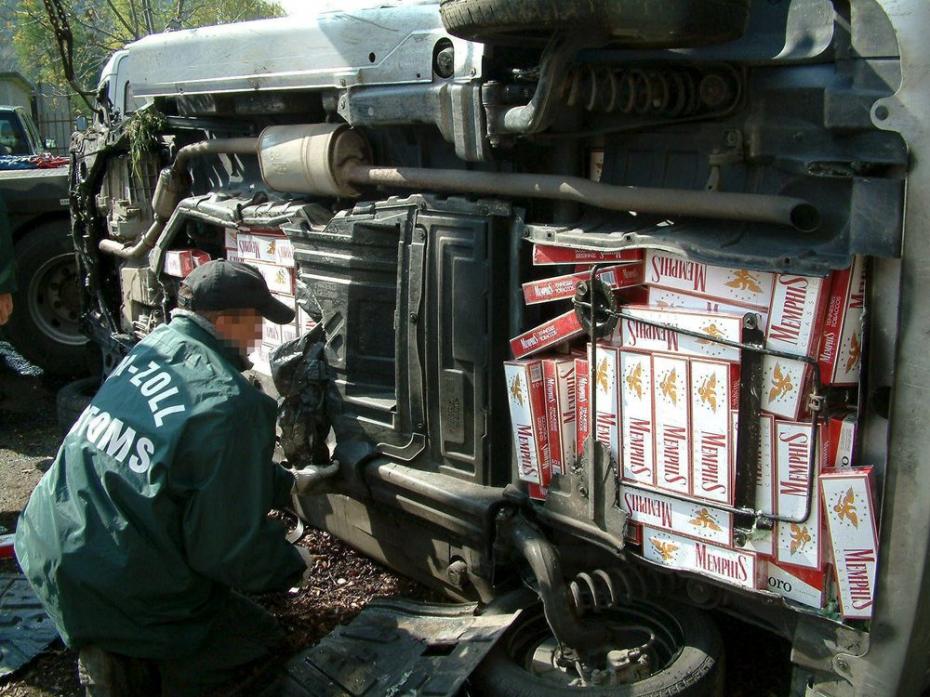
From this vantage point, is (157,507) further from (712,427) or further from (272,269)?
(272,269)

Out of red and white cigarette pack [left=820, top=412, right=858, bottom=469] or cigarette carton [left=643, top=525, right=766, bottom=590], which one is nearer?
red and white cigarette pack [left=820, top=412, right=858, bottom=469]

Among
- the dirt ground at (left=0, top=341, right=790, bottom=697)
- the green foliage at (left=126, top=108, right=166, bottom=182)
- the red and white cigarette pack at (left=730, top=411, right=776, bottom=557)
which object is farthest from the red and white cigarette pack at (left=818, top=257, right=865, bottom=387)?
the green foliage at (left=126, top=108, right=166, bottom=182)

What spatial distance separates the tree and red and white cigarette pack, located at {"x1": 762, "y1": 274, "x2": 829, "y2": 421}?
17.4 m

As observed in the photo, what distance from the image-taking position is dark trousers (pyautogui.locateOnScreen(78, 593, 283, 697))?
3115 mm

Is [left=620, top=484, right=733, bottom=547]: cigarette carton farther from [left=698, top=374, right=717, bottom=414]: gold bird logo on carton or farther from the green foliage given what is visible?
the green foliage

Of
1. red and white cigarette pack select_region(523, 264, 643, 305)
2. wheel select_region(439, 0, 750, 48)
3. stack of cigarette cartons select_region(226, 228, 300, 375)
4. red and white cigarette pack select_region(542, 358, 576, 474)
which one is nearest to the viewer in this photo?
wheel select_region(439, 0, 750, 48)

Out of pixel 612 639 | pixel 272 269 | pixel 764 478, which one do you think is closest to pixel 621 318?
pixel 764 478

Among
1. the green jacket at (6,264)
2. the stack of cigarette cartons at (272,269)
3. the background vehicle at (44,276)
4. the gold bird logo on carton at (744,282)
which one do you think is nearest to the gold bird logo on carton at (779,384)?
the gold bird logo on carton at (744,282)

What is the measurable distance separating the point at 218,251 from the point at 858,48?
390cm

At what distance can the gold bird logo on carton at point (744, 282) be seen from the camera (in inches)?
105

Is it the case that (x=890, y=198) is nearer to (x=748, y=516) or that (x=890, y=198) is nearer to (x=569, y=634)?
(x=748, y=516)

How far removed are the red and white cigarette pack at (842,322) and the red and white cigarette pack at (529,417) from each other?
993 millimetres

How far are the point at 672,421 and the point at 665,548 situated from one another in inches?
16.6

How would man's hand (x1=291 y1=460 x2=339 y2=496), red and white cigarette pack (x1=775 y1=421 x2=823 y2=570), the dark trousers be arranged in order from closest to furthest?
red and white cigarette pack (x1=775 y1=421 x2=823 y2=570) → the dark trousers → man's hand (x1=291 y1=460 x2=339 y2=496)
